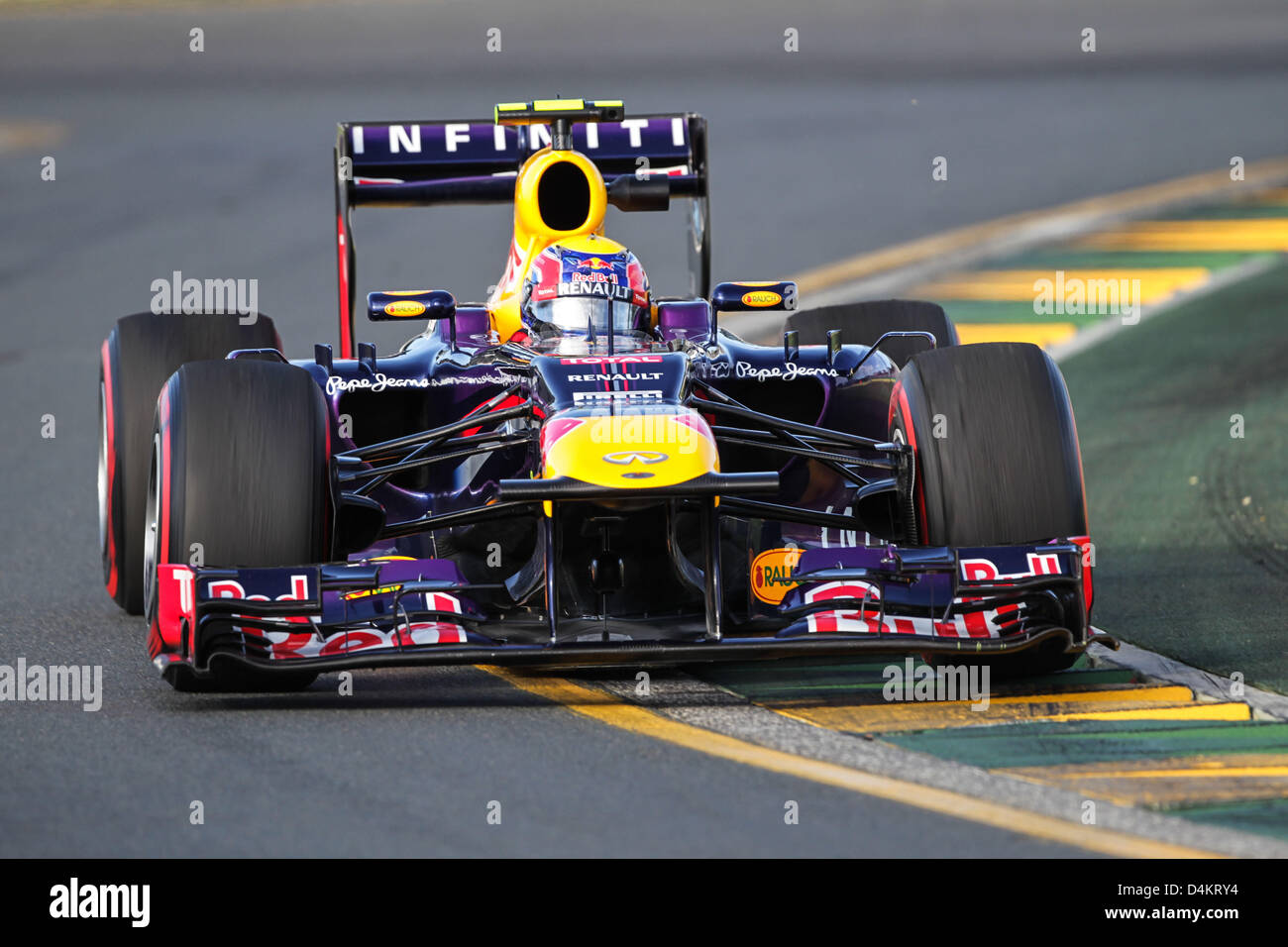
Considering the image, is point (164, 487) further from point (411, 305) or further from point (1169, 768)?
point (1169, 768)

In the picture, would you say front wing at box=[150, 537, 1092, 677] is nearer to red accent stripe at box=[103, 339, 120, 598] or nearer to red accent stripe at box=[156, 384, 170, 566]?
red accent stripe at box=[156, 384, 170, 566]

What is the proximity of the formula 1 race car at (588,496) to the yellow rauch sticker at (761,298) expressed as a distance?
0.04 ft

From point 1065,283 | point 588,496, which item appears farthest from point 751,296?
point 1065,283

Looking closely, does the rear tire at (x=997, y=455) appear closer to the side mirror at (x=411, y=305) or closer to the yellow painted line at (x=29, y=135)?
the side mirror at (x=411, y=305)

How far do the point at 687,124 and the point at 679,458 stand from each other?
381 centimetres

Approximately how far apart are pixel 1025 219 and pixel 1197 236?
6.04 feet

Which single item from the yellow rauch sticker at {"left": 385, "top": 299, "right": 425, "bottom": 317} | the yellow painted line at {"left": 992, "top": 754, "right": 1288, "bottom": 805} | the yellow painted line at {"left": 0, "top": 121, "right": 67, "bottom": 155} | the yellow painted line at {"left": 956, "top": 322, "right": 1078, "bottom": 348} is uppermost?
the yellow painted line at {"left": 0, "top": 121, "right": 67, "bottom": 155}

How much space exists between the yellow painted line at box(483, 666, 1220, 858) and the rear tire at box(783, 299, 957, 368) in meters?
2.92

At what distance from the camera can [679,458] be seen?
6.67 metres

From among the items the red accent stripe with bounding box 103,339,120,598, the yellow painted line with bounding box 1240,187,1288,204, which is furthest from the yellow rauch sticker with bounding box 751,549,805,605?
the yellow painted line with bounding box 1240,187,1288,204

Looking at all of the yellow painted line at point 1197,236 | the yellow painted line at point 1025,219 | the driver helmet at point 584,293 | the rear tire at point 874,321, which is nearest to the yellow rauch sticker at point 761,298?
the driver helmet at point 584,293

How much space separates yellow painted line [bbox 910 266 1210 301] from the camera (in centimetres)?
1605

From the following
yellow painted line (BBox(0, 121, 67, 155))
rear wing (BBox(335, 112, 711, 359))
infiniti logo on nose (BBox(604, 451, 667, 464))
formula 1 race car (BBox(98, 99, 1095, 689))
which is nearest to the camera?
formula 1 race car (BBox(98, 99, 1095, 689))

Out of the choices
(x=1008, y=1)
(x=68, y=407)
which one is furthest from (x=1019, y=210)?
(x=1008, y=1)
